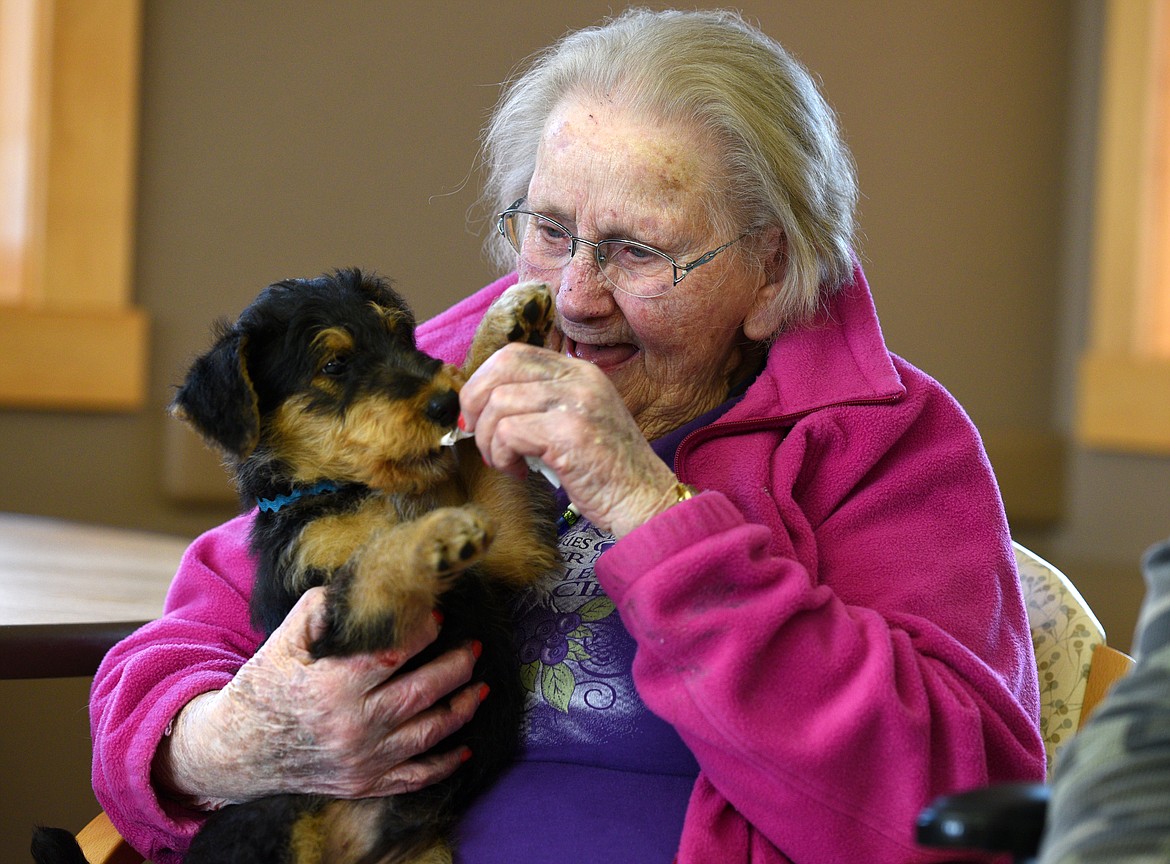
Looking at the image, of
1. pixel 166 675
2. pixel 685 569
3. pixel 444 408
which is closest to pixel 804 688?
pixel 685 569

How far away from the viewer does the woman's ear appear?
1612 millimetres

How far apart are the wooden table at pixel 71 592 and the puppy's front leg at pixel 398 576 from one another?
0.52 m

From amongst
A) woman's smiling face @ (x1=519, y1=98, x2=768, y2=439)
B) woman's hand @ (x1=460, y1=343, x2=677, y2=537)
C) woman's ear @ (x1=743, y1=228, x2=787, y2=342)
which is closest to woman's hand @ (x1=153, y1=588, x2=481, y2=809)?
woman's hand @ (x1=460, y1=343, x2=677, y2=537)

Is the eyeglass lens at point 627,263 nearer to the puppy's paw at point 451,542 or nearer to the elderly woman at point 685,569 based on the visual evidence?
the elderly woman at point 685,569

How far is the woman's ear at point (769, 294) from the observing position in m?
1.61

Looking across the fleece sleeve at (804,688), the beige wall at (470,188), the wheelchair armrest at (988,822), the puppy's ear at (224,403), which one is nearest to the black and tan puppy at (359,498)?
the puppy's ear at (224,403)

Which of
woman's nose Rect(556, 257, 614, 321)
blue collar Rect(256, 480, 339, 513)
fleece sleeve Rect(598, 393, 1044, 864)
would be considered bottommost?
fleece sleeve Rect(598, 393, 1044, 864)

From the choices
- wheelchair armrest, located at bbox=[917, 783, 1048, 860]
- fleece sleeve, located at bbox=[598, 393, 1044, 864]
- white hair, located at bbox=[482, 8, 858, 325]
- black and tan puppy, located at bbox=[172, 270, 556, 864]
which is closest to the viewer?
wheelchair armrest, located at bbox=[917, 783, 1048, 860]

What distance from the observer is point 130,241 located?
3229mm

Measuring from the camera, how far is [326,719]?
1306 millimetres

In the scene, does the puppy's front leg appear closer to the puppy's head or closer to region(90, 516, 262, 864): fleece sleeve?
the puppy's head

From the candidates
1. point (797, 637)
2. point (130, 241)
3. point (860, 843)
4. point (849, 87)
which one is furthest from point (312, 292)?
point (849, 87)

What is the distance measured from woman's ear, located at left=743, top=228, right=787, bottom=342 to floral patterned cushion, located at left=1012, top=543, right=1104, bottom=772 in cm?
54

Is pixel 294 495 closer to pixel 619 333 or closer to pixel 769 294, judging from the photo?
pixel 619 333
